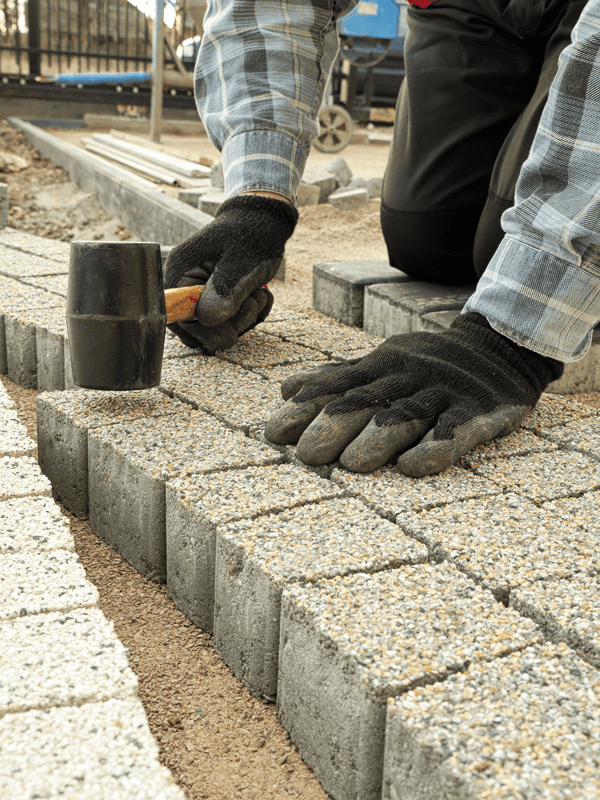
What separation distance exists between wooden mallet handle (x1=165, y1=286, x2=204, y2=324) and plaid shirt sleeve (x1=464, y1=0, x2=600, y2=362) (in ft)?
2.88

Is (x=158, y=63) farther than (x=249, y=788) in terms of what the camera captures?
Yes

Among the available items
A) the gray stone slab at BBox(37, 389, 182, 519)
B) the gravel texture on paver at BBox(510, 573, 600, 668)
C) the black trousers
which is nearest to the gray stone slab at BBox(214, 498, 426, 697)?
the gravel texture on paver at BBox(510, 573, 600, 668)

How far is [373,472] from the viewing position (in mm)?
1821

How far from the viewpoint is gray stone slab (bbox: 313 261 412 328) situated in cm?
336

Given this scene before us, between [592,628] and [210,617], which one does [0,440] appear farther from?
[592,628]

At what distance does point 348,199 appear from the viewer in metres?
6.56

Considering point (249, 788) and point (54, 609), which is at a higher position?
point (54, 609)

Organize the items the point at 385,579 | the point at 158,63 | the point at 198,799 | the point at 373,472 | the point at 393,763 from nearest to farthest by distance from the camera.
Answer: the point at 393,763, the point at 198,799, the point at 385,579, the point at 373,472, the point at 158,63

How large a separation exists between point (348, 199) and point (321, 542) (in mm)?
5463

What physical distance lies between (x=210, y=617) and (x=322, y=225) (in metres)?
4.81

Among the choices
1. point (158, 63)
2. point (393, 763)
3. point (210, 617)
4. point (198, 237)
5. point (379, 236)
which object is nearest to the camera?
point (393, 763)

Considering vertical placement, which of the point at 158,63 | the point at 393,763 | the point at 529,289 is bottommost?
the point at 393,763

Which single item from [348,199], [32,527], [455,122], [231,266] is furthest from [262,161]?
[348,199]

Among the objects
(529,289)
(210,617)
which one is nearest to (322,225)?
(529,289)
